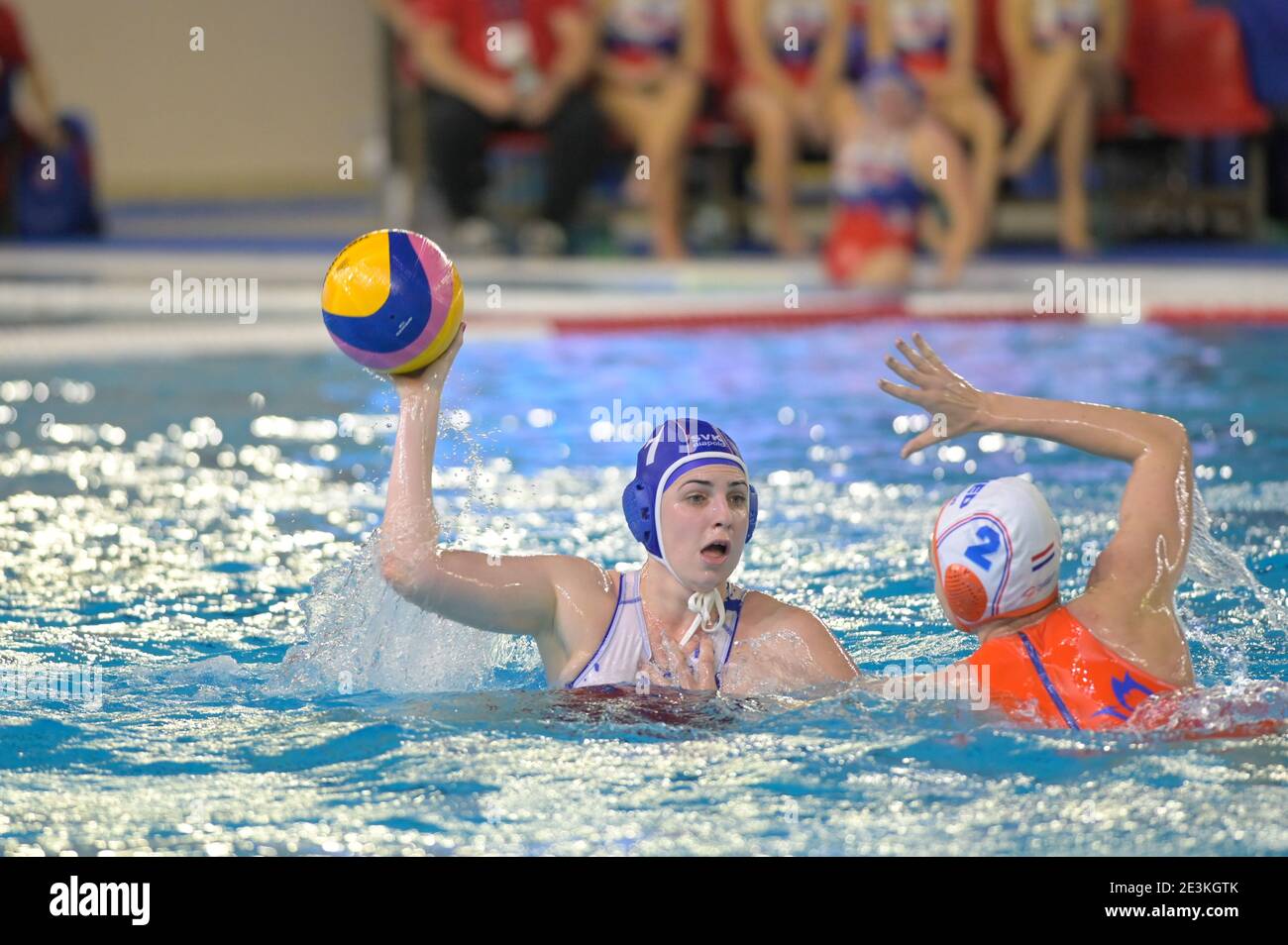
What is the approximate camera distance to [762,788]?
10.5ft

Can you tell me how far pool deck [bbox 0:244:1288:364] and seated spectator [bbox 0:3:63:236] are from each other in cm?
80

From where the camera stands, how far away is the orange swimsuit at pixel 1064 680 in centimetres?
321

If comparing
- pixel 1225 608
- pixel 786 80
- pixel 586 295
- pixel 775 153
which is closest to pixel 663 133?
pixel 775 153

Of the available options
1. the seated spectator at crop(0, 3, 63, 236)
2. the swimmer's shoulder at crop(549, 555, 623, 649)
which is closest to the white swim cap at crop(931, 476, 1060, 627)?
the swimmer's shoulder at crop(549, 555, 623, 649)

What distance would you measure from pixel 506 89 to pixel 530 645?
7.38m

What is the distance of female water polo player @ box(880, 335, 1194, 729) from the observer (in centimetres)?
319

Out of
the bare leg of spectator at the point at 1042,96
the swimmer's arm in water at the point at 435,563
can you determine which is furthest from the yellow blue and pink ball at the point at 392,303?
the bare leg of spectator at the point at 1042,96

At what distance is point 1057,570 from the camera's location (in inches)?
128

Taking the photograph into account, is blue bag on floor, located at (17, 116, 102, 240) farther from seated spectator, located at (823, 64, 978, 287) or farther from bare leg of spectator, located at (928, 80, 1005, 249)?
bare leg of spectator, located at (928, 80, 1005, 249)

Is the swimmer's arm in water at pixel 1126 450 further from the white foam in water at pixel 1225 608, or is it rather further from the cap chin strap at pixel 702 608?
the cap chin strap at pixel 702 608

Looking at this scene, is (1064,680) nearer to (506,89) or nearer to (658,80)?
(658,80)

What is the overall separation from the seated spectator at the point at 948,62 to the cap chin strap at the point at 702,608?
7.33 metres
